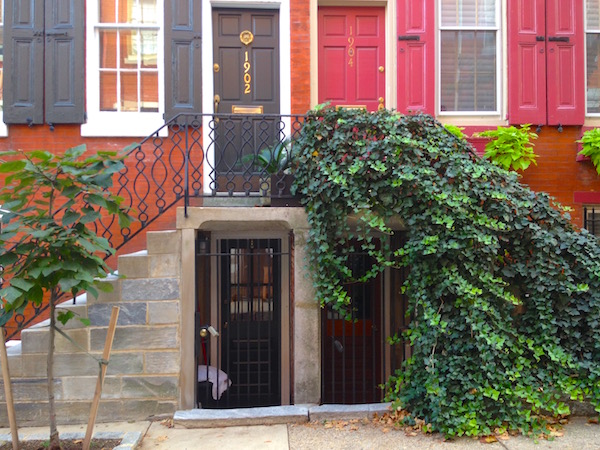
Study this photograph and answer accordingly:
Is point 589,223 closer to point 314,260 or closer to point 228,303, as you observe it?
point 314,260

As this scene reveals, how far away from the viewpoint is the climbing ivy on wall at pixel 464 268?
548 centimetres

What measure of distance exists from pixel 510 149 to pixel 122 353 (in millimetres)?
5095

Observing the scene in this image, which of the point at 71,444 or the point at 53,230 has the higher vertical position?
the point at 53,230

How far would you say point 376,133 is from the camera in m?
6.05

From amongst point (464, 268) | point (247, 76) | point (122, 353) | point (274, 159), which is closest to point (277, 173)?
point (274, 159)

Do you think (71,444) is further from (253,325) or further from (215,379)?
(253,325)

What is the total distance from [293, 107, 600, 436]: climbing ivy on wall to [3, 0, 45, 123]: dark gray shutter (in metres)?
3.78

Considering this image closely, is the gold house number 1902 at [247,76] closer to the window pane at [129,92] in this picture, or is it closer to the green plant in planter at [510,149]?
→ the window pane at [129,92]

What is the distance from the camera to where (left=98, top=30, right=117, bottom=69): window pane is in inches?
303

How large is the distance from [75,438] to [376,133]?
162 inches

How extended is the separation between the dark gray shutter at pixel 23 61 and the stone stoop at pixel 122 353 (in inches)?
108

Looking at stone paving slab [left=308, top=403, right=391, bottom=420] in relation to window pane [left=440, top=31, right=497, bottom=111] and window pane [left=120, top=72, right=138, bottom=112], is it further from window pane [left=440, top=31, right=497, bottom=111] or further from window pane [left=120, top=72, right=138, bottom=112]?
window pane [left=120, top=72, right=138, bottom=112]

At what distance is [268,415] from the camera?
5.86 meters

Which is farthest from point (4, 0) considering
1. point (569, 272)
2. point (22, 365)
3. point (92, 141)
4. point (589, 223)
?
point (589, 223)
